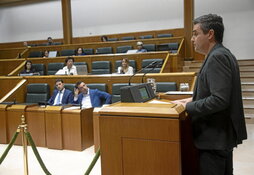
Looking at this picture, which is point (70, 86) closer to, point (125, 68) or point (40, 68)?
point (125, 68)

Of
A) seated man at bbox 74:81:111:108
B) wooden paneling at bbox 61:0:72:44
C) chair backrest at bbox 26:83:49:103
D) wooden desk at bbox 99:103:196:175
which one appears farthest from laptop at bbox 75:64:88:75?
wooden paneling at bbox 61:0:72:44

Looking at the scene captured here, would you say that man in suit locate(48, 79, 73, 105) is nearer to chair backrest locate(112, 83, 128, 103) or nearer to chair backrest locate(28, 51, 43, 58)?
chair backrest locate(112, 83, 128, 103)

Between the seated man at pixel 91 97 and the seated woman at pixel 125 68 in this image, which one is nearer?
the seated man at pixel 91 97

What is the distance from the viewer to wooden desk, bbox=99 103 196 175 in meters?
0.99

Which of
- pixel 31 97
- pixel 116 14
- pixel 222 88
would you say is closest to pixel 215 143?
pixel 222 88

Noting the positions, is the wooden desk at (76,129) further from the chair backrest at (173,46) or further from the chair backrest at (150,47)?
the chair backrest at (173,46)

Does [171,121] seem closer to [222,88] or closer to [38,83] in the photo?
[222,88]

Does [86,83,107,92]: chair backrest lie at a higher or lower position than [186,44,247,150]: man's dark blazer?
lower

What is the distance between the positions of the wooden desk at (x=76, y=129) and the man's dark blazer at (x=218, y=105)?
2.36 metres

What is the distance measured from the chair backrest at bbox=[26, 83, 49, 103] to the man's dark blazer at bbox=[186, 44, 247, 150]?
3.58m

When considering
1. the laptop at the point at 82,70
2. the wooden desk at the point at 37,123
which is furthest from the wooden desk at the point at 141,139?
the laptop at the point at 82,70

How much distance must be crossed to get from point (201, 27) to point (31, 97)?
150 inches

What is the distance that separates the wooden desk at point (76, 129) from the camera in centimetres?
333

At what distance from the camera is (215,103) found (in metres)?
1.02
